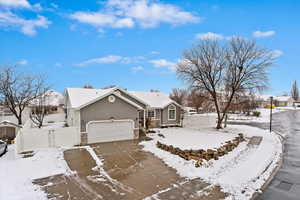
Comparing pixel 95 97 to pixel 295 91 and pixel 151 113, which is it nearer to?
pixel 151 113

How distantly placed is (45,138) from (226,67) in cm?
1949

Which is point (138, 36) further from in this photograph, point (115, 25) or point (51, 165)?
point (51, 165)

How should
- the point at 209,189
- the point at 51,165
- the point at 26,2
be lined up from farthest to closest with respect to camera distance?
1. the point at 26,2
2. the point at 51,165
3. the point at 209,189

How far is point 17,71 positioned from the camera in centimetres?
1978

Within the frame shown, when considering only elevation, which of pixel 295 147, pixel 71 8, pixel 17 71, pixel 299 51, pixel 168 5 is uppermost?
pixel 168 5

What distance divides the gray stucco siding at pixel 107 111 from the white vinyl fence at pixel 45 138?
92 centimetres

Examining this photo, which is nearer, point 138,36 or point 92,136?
point 92,136

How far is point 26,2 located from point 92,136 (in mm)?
10774

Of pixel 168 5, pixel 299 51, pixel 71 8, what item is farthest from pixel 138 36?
pixel 299 51

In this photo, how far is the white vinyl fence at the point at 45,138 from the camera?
10.9 m

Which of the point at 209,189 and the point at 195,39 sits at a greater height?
the point at 195,39

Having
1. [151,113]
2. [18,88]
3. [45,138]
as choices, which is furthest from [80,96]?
[18,88]

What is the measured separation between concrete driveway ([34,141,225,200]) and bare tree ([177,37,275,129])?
44.0 ft

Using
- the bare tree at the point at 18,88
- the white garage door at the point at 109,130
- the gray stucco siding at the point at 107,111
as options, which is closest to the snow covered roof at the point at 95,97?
the gray stucco siding at the point at 107,111
